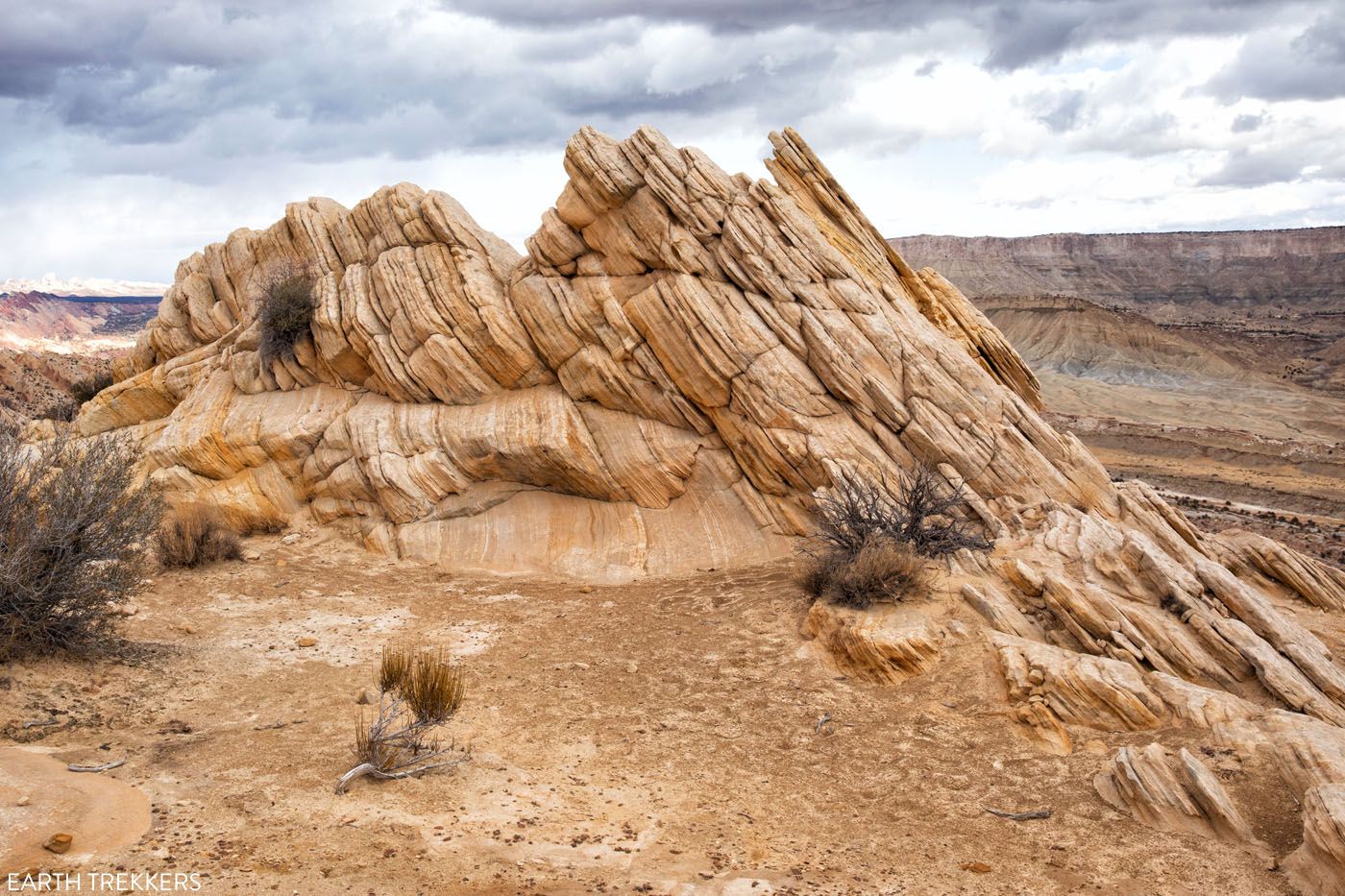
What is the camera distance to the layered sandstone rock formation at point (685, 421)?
11.8 meters

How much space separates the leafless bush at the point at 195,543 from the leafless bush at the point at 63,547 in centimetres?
446

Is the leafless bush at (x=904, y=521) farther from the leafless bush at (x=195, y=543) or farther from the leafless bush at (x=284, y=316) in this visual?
the leafless bush at (x=284, y=316)

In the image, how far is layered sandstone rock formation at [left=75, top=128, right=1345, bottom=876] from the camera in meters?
11.8

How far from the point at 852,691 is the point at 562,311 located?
9496 millimetres

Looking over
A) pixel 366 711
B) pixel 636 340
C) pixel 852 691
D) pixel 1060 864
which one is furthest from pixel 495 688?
pixel 636 340

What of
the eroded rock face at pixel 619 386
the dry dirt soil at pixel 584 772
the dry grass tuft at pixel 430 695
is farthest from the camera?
the eroded rock face at pixel 619 386

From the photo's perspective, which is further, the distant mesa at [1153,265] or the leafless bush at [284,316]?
the distant mesa at [1153,265]

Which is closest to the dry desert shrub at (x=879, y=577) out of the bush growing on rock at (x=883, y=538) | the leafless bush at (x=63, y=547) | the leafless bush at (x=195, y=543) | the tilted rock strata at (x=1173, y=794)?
the bush growing on rock at (x=883, y=538)

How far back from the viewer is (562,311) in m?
17.5

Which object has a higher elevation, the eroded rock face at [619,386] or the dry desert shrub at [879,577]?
the eroded rock face at [619,386]

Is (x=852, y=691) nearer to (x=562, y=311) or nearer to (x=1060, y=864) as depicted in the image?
(x=1060, y=864)

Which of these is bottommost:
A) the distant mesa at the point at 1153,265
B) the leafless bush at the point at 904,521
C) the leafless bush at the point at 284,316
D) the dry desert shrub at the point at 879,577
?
the dry desert shrub at the point at 879,577

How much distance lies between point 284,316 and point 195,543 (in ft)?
19.8

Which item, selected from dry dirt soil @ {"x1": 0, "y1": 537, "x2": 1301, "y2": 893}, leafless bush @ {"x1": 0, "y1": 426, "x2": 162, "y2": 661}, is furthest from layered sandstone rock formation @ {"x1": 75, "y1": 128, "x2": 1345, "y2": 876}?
leafless bush @ {"x1": 0, "y1": 426, "x2": 162, "y2": 661}
